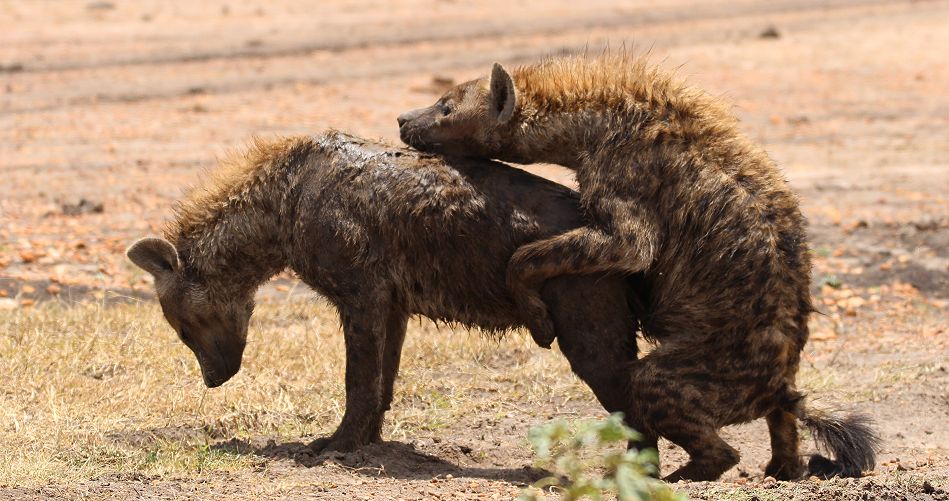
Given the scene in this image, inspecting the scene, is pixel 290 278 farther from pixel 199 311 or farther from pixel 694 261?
pixel 694 261

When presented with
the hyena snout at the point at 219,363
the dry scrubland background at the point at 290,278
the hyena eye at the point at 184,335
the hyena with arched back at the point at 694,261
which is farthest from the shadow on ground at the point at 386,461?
the hyena with arched back at the point at 694,261

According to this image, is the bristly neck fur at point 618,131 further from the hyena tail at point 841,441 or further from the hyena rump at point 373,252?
the hyena tail at point 841,441

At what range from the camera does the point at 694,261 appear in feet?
17.8

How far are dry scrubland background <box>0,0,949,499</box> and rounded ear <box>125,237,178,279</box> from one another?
2.15 ft

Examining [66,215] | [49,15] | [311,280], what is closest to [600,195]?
[311,280]

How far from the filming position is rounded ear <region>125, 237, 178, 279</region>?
5.97 metres

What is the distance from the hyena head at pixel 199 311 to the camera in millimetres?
6035

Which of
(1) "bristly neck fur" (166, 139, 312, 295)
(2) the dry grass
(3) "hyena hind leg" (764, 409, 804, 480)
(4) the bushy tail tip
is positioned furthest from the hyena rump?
(4) the bushy tail tip

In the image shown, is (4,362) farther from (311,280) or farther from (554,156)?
(554,156)

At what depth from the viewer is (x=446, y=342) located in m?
7.32

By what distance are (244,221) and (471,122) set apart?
41.2 inches

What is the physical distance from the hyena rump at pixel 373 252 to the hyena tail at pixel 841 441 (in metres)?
0.75

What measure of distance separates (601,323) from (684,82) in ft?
3.46

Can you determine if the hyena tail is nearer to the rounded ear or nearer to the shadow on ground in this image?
the shadow on ground
